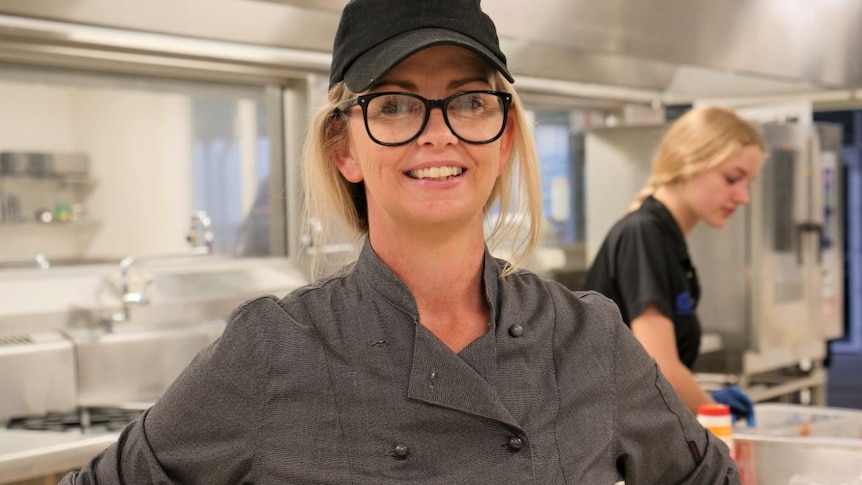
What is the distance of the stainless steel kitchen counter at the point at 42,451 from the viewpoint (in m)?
2.09

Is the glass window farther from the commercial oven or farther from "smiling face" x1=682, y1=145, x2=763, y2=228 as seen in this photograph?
the commercial oven

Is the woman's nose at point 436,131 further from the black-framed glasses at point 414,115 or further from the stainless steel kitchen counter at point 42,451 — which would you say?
the stainless steel kitchen counter at point 42,451

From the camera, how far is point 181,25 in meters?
2.74

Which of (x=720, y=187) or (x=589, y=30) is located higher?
(x=589, y=30)

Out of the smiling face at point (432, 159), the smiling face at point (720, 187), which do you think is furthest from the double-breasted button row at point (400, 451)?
the smiling face at point (720, 187)

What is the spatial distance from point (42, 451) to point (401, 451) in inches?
53.2

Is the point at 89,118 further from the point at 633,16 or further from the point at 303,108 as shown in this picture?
the point at 633,16

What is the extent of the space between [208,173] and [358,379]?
8.09 ft

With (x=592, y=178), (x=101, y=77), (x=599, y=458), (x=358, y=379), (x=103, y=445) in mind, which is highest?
(x=101, y=77)

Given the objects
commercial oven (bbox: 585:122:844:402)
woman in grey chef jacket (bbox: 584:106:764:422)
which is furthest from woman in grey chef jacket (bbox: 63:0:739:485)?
commercial oven (bbox: 585:122:844:402)

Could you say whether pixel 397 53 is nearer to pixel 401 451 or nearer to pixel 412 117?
pixel 412 117

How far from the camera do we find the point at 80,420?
2.66m

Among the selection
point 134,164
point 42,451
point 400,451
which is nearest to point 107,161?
point 134,164

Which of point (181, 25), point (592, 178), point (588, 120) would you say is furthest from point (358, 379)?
point (588, 120)
